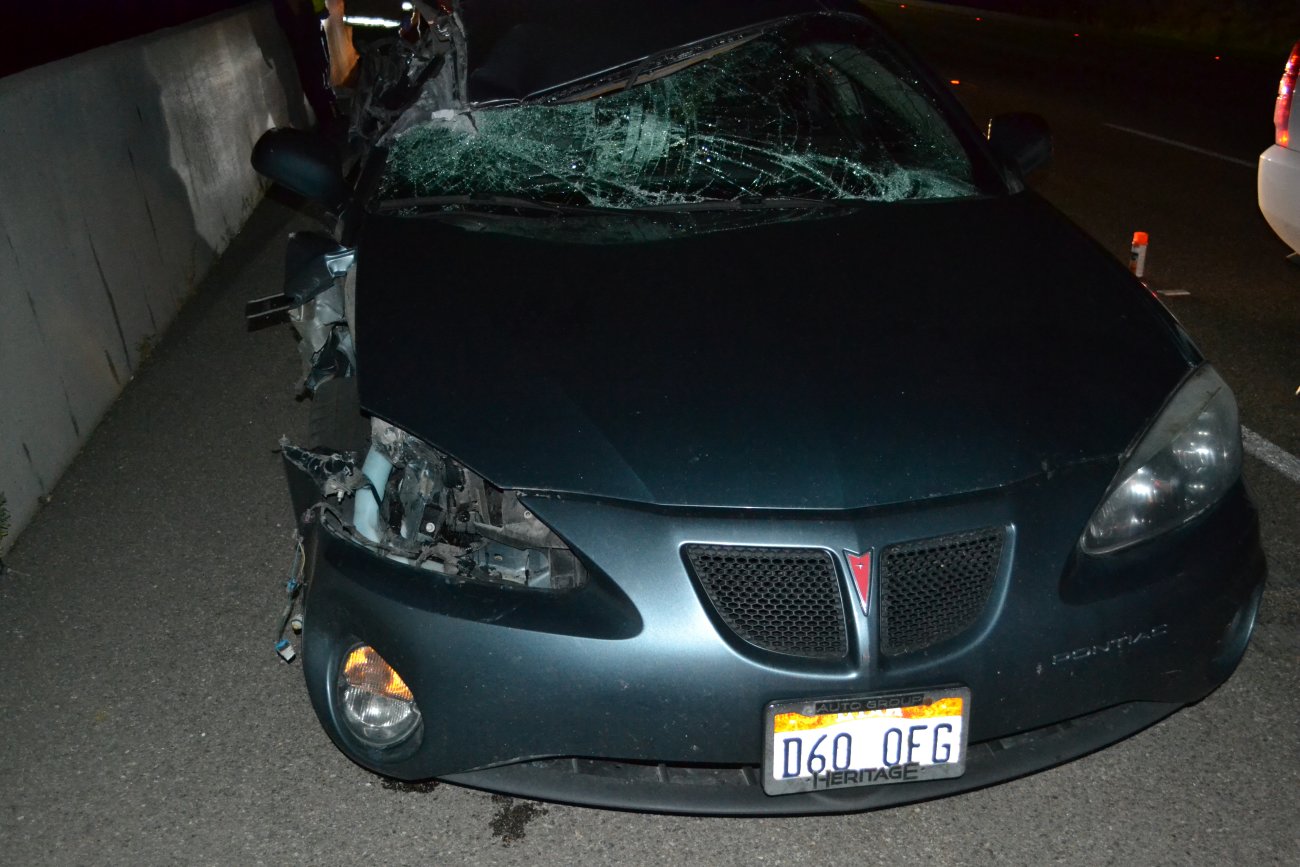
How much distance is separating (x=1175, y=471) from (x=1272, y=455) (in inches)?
A: 82.8

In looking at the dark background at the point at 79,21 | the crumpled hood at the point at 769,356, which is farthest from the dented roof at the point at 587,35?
the dark background at the point at 79,21

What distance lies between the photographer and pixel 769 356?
2844 mm

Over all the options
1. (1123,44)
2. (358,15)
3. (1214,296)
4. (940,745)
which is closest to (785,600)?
(940,745)

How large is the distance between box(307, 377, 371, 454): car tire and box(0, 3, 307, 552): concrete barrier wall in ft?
5.12

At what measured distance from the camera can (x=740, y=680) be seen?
2383 mm

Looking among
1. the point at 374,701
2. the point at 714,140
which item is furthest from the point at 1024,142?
the point at 374,701

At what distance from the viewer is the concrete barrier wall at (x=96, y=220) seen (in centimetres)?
459

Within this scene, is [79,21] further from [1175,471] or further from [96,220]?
[1175,471]

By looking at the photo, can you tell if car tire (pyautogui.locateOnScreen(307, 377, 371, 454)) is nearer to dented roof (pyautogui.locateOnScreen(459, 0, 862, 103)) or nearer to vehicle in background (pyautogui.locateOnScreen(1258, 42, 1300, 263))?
dented roof (pyautogui.locateOnScreen(459, 0, 862, 103))

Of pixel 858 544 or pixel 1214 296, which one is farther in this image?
pixel 1214 296

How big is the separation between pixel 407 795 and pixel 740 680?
1038 millimetres

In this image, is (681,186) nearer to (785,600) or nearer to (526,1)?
(526,1)

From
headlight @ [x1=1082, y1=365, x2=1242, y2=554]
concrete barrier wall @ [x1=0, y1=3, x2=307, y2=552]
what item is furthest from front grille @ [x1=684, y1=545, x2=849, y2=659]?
concrete barrier wall @ [x1=0, y1=3, x2=307, y2=552]

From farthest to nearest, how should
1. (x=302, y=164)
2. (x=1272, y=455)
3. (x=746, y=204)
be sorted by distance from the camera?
(x=1272, y=455) < (x=302, y=164) < (x=746, y=204)
